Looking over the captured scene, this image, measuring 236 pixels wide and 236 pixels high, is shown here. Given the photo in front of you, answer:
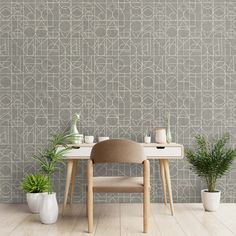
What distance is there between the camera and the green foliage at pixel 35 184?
3881mm

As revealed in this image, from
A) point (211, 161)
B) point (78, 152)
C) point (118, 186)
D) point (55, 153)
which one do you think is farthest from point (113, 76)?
point (118, 186)

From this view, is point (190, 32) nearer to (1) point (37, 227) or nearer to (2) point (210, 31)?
(2) point (210, 31)

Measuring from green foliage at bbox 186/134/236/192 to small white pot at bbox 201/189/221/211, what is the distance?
95 mm

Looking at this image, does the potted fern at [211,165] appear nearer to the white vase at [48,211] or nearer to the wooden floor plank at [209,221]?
the wooden floor plank at [209,221]

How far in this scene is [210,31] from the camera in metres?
4.32

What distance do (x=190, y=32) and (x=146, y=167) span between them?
6.08ft

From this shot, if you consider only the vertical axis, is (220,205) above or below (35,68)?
below

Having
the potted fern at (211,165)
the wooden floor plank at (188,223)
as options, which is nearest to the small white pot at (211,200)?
the potted fern at (211,165)

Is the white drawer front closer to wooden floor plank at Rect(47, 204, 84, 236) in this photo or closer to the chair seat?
the chair seat

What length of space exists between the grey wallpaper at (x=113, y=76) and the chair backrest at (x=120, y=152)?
113cm

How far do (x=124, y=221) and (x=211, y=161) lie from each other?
105cm

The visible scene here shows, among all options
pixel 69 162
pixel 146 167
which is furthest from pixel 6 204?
pixel 146 167

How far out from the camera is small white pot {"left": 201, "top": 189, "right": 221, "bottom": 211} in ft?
12.8

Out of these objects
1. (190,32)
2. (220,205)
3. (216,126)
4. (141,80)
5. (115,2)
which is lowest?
(220,205)
